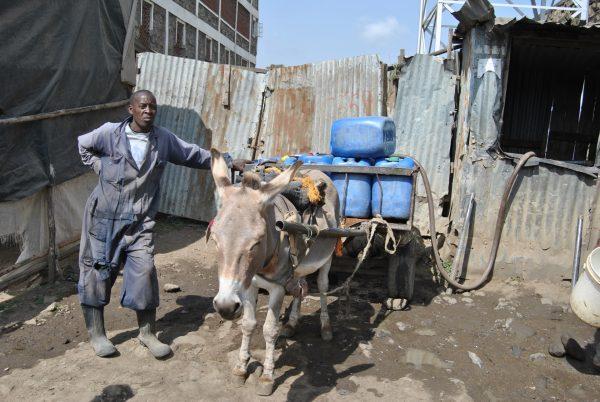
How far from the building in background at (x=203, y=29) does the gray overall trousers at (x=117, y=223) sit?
10539mm

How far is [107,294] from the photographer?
3820mm

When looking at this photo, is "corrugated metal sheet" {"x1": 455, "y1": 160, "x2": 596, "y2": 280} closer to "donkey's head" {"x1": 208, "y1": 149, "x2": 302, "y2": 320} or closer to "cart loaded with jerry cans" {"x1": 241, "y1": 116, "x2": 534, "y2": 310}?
"cart loaded with jerry cans" {"x1": 241, "y1": 116, "x2": 534, "y2": 310}

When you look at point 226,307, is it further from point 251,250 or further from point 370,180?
point 370,180

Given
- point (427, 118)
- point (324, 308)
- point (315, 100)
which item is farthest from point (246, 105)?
point (324, 308)

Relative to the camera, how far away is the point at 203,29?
22.0 metres

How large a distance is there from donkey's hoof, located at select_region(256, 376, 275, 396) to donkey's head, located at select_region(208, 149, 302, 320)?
1.02 m

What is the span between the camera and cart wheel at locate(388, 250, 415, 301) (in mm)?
4984

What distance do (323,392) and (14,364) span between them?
248 cm

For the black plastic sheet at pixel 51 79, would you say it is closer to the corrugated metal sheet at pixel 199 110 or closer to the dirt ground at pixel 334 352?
the dirt ground at pixel 334 352

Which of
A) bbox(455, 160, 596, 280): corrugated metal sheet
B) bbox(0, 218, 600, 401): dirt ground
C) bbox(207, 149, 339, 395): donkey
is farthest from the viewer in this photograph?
bbox(455, 160, 596, 280): corrugated metal sheet

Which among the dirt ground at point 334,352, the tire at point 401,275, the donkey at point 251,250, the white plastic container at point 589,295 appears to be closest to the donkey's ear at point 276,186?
the donkey at point 251,250

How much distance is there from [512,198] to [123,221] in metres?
4.78

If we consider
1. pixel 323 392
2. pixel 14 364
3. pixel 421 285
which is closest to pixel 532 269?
pixel 421 285

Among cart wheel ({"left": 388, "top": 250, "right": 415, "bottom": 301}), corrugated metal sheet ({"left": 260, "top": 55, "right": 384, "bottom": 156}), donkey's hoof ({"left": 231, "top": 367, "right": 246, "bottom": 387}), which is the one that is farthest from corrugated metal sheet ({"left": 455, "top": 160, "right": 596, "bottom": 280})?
donkey's hoof ({"left": 231, "top": 367, "right": 246, "bottom": 387})
